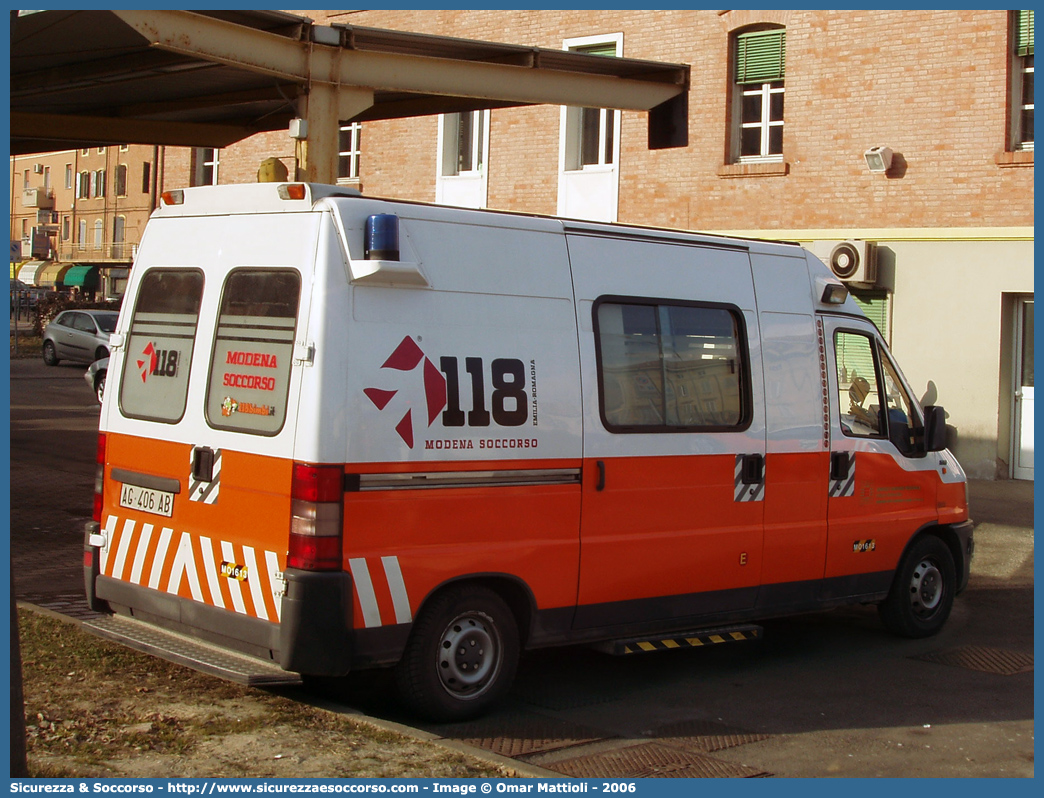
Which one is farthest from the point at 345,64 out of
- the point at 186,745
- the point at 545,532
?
the point at 186,745

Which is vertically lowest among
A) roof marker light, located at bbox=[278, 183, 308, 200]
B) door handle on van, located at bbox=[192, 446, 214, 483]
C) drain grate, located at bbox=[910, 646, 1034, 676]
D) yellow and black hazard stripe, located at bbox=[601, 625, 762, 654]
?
drain grate, located at bbox=[910, 646, 1034, 676]

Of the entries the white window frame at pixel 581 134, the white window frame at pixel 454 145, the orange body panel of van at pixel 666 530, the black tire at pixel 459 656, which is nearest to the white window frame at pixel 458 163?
the white window frame at pixel 454 145

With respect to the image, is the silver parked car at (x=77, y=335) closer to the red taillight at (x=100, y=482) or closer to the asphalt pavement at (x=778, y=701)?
the asphalt pavement at (x=778, y=701)

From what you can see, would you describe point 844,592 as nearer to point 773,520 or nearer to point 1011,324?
point 773,520

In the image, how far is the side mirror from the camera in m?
7.83

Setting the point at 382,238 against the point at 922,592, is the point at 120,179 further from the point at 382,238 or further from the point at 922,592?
the point at 382,238

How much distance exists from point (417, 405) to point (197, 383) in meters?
1.16

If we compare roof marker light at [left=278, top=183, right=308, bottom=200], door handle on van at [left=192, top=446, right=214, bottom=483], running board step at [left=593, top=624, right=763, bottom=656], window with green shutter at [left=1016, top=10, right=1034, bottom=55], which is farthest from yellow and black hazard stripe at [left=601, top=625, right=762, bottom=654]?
window with green shutter at [left=1016, top=10, right=1034, bottom=55]

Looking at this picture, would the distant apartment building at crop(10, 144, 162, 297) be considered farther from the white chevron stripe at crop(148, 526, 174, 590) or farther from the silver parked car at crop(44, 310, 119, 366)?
the white chevron stripe at crop(148, 526, 174, 590)

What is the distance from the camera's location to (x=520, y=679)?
6941mm

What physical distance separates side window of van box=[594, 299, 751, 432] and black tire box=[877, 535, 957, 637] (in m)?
1.87

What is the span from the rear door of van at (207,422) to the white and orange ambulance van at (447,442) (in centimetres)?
2

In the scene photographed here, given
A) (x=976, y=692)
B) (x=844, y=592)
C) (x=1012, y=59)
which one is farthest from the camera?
(x=1012, y=59)

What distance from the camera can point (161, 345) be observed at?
6.36 metres
